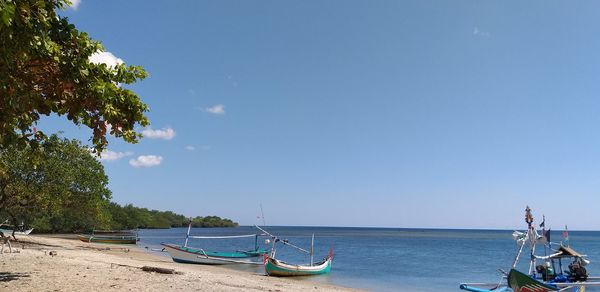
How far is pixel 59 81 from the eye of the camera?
7105mm

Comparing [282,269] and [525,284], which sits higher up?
[525,284]

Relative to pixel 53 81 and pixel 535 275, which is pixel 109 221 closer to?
pixel 535 275

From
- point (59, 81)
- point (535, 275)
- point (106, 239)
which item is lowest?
point (106, 239)

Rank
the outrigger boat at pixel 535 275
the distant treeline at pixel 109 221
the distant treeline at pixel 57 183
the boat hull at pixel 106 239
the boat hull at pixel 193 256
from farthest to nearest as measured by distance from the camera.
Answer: the boat hull at pixel 106 239 < the distant treeline at pixel 109 221 < the boat hull at pixel 193 256 < the distant treeline at pixel 57 183 < the outrigger boat at pixel 535 275

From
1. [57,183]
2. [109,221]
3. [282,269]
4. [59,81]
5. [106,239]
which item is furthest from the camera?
[106,239]

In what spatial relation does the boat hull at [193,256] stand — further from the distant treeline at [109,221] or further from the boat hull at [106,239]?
the boat hull at [106,239]

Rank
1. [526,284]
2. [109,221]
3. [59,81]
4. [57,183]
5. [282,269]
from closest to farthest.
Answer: [59,81] < [526,284] < [282,269] < [57,183] < [109,221]

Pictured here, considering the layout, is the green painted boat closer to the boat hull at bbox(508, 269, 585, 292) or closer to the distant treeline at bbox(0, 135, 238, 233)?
the boat hull at bbox(508, 269, 585, 292)

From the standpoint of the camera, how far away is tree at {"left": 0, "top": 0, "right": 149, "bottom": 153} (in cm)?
548

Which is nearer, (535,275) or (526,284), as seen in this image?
(526,284)

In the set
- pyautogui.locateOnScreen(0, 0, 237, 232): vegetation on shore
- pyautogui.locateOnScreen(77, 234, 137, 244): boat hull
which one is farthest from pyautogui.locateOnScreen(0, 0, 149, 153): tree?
pyautogui.locateOnScreen(77, 234, 137, 244): boat hull

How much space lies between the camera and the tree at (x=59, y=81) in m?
5.48

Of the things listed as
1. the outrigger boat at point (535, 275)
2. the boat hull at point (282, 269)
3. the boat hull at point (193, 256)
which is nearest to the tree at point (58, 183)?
the boat hull at point (193, 256)

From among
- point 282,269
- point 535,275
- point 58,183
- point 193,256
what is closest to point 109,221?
point 58,183
